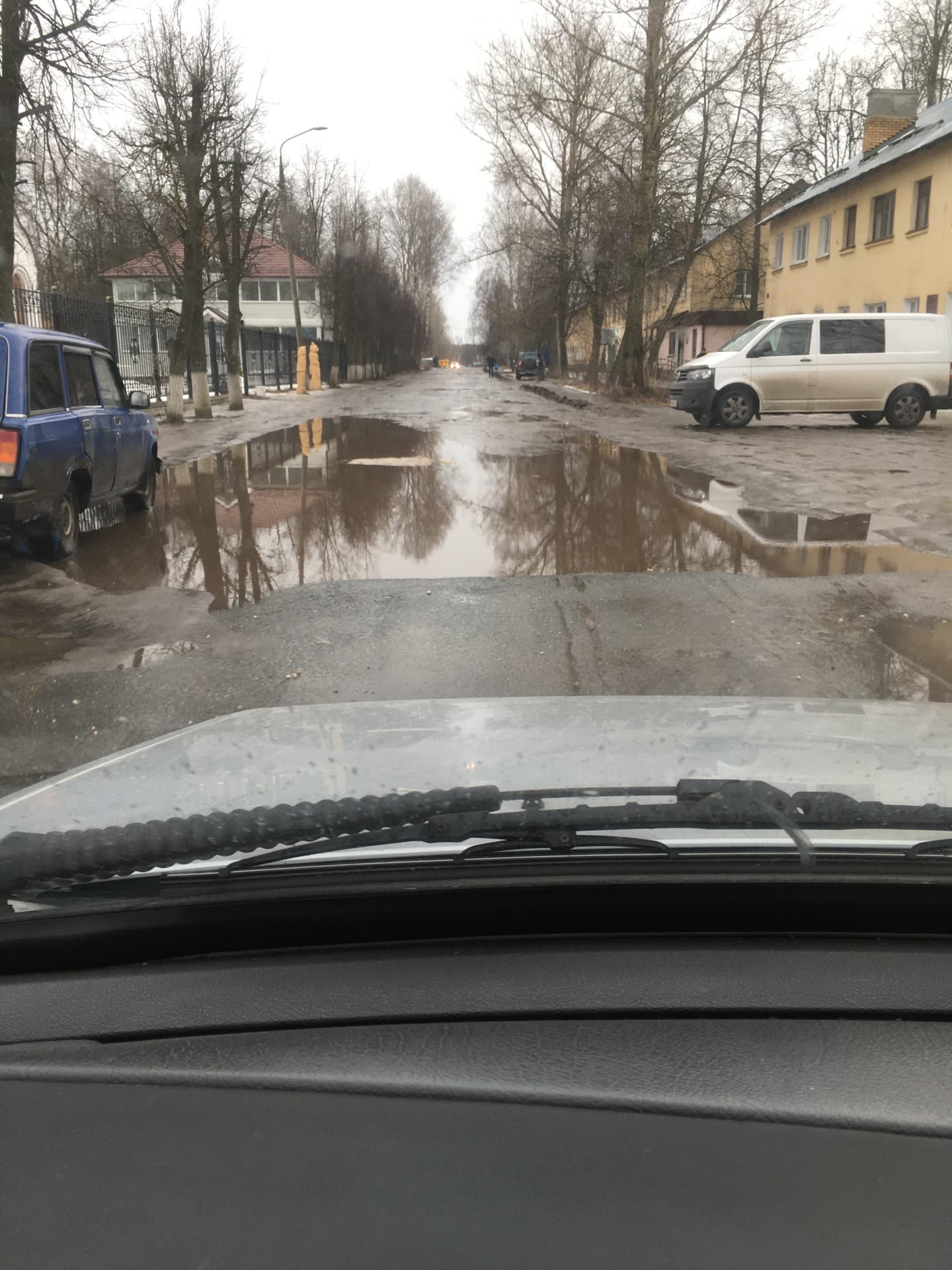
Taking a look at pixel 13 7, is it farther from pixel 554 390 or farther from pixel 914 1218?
pixel 554 390

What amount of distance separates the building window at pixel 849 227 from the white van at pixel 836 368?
16.0 meters

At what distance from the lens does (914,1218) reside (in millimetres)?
1121

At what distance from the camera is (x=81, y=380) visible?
28.5ft

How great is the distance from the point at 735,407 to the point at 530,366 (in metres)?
52.6

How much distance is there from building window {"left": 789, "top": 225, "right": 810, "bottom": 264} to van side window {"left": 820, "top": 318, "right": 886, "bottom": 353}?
20135 millimetres

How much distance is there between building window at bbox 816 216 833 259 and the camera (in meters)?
34.2

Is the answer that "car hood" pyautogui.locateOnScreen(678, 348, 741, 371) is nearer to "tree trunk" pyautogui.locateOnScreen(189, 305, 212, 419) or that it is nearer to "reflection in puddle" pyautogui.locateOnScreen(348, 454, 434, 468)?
"reflection in puddle" pyautogui.locateOnScreen(348, 454, 434, 468)

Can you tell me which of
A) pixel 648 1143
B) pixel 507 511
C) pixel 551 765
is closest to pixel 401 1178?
pixel 648 1143

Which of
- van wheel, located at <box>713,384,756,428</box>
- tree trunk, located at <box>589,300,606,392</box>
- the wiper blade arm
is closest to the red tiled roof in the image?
tree trunk, located at <box>589,300,606,392</box>

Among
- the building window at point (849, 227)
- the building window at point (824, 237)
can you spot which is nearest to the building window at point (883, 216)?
the building window at point (849, 227)

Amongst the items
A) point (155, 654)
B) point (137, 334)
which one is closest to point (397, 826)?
point (155, 654)

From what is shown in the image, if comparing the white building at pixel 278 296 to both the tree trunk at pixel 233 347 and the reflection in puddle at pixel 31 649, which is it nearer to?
the tree trunk at pixel 233 347

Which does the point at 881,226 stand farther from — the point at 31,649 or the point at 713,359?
the point at 31,649

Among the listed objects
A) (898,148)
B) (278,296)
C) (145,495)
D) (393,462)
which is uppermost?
(278,296)
